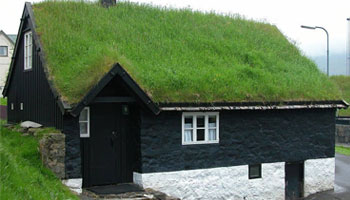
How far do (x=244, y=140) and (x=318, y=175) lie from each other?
401 cm

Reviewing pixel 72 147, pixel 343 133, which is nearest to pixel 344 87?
pixel 343 133

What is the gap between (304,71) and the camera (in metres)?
19.1

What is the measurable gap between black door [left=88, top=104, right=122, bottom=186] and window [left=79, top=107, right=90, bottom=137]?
0.11m

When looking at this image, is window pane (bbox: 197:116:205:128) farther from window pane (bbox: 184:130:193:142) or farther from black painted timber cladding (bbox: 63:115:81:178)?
black painted timber cladding (bbox: 63:115:81:178)

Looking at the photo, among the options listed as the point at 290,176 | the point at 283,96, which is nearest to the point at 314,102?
the point at 283,96

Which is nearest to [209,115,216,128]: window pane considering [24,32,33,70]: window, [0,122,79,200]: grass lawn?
[0,122,79,200]: grass lawn

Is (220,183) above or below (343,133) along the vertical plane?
above

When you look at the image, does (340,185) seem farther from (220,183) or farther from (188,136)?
(188,136)

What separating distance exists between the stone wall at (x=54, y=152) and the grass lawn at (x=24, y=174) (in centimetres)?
19

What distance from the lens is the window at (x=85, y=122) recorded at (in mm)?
13922

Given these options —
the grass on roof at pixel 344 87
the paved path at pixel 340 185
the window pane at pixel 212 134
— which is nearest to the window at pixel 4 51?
the grass on roof at pixel 344 87

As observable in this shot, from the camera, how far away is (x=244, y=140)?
16125 mm

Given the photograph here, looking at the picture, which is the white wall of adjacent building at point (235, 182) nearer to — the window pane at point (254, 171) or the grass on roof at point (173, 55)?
the window pane at point (254, 171)

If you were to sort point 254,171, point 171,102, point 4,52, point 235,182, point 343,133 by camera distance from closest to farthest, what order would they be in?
point 171,102, point 235,182, point 254,171, point 343,133, point 4,52
